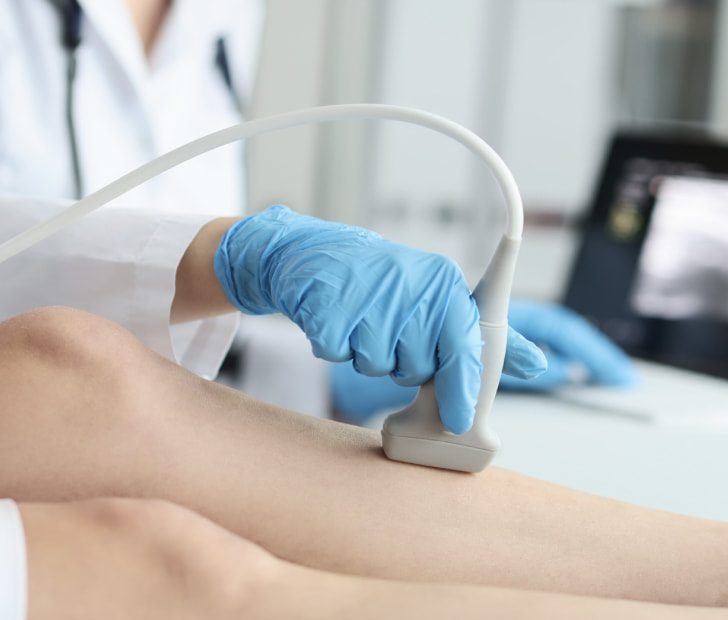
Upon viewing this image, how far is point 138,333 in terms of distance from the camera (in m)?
0.91

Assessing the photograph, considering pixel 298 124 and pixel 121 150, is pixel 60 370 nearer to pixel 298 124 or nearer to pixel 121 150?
pixel 298 124

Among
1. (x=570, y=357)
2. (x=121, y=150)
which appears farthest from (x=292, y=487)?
(x=570, y=357)

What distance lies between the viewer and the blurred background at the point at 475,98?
2.54 m

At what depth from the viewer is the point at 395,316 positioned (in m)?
0.66

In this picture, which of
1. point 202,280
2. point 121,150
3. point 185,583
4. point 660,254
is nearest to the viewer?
point 185,583

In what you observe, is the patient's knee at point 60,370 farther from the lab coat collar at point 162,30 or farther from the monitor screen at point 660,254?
the monitor screen at point 660,254

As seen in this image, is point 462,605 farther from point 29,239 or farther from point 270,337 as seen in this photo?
point 270,337

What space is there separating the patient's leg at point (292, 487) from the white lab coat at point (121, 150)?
22 centimetres

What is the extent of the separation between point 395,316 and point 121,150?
0.88 meters

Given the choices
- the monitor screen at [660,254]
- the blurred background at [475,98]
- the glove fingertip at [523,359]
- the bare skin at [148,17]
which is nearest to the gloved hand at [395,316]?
the glove fingertip at [523,359]

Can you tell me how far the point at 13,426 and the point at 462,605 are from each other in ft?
1.34

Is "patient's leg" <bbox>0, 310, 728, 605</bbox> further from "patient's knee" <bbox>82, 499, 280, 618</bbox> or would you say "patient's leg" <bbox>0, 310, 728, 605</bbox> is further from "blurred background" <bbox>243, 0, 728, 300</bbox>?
"blurred background" <bbox>243, 0, 728, 300</bbox>

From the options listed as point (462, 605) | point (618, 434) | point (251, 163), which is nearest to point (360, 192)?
point (251, 163)

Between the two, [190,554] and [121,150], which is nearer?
[190,554]
